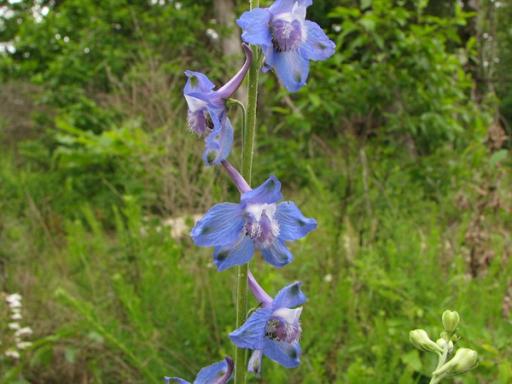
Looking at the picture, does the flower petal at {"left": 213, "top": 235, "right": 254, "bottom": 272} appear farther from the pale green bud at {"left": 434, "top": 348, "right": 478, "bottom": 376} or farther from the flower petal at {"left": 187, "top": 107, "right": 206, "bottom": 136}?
the pale green bud at {"left": 434, "top": 348, "right": 478, "bottom": 376}

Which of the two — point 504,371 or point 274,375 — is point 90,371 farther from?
point 504,371

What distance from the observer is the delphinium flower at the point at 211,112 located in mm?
1192

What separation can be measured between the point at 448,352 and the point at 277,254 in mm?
410

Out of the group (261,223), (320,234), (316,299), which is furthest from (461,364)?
(320,234)

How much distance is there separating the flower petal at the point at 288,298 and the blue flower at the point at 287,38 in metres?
0.42

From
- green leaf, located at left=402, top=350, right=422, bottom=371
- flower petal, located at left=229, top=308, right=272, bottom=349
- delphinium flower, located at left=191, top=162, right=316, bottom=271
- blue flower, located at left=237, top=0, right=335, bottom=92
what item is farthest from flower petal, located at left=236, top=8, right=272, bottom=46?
green leaf, located at left=402, top=350, right=422, bottom=371

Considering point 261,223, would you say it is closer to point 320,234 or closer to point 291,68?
point 291,68

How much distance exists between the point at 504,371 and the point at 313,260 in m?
1.81

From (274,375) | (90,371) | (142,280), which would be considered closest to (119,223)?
(142,280)

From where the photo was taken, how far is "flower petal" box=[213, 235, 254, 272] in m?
1.18

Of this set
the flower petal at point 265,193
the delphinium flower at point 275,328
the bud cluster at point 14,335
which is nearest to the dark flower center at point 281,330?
the delphinium flower at point 275,328

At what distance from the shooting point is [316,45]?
128cm

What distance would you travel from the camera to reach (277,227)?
117cm

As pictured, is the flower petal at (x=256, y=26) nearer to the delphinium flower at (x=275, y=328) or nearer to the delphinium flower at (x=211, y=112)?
the delphinium flower at (x=211, y=112)
